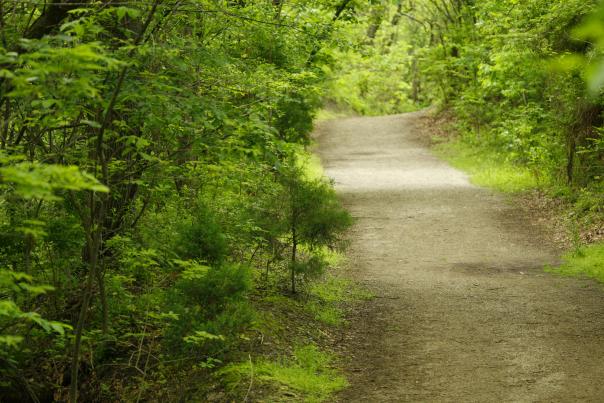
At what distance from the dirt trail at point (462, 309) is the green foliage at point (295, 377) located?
9.1 inches

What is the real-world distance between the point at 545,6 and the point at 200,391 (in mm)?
11411

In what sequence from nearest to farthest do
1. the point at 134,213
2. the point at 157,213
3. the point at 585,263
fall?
the point at 134,213
the point at 157,213
the point at 585,263

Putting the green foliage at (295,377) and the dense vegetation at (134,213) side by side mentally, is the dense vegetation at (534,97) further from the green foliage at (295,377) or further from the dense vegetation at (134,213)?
the green foliage at (295,377)

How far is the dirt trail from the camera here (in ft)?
23.3

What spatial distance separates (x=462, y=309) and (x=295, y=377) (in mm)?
3184

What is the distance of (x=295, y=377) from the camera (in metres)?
7.16

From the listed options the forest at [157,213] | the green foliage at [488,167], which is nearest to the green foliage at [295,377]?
the forest at [157,213]

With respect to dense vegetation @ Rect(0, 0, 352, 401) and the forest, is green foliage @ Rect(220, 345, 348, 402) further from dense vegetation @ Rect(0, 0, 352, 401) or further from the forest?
dense vegetation @ Rect(0, 0, 352, 401)

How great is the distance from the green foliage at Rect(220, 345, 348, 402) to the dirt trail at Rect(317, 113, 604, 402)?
0.23m

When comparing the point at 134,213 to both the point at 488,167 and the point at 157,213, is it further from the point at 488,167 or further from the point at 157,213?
the point at 488,167

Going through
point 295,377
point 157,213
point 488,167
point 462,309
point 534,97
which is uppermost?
point 534,97

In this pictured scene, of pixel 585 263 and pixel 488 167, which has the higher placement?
pixel 488 167

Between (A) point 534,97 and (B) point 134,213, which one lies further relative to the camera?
(A) point 534,97

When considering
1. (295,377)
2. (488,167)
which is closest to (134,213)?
(295,377)
